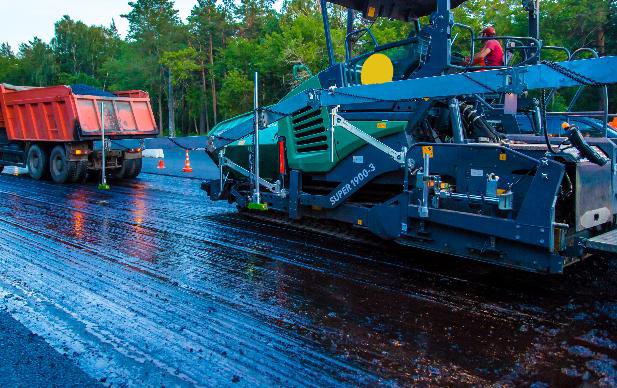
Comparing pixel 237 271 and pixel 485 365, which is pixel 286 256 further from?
pixel 485 365

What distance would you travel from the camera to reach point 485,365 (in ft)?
10.8

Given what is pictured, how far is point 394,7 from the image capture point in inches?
262

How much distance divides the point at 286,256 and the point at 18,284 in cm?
257

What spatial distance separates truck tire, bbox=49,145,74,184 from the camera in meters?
13.0

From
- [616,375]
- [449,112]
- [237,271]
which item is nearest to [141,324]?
[237,271]

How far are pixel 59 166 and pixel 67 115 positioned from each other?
138 centimetres

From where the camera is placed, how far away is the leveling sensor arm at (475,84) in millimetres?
4008

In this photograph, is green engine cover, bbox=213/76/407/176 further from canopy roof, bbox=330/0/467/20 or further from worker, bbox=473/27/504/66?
worker, bbox=473/27/504/66

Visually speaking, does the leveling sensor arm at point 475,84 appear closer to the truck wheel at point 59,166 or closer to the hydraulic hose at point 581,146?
the hydraulic hose at point 581,146

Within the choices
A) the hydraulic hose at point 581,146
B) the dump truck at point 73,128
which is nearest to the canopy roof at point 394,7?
the hydraulic hose at point 581,146

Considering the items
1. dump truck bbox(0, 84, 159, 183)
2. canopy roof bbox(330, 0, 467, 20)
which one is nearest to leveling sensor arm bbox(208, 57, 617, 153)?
canopy roof bbox(330, 0, 467, 20)

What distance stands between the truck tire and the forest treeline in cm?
1050

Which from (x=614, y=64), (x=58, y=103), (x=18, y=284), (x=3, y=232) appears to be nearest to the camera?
(x=614, y=64)

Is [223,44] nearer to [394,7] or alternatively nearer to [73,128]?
[73,128]
